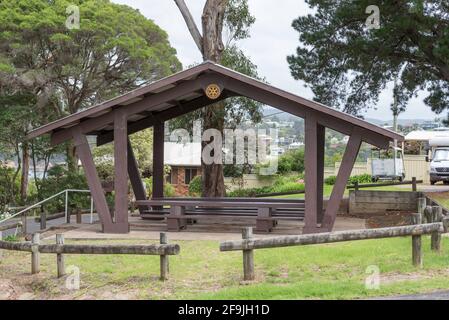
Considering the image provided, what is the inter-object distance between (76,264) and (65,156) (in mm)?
22055

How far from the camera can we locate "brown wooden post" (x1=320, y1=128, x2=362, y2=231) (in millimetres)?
13234

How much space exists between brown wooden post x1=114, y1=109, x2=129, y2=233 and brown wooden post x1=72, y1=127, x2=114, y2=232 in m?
0.25

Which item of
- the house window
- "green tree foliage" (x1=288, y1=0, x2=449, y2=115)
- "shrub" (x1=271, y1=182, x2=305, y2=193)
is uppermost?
"green tree foliage" (x1=288, y1=0, x2=449, y2=115)

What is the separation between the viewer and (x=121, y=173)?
1413 cm

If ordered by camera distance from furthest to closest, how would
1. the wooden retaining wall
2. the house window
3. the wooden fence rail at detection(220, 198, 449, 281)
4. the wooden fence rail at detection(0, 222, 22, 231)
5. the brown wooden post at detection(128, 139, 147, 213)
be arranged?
the house window < the wooden retaining wall < the brown wooden post at detection(128, 139, 147, 213) < the wooden fence rail at detection(0, 222, 22, 231) < the wooden fence rail at detection(220, 198, 449, 281)

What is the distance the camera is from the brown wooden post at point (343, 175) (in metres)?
13.2

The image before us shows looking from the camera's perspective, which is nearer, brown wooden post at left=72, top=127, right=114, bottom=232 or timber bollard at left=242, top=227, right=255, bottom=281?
timber bollard at left=242, top=227, right=255, bottom=281

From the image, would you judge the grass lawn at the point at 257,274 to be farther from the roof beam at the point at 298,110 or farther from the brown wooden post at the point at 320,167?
the brown wooden post at the point at 320,167

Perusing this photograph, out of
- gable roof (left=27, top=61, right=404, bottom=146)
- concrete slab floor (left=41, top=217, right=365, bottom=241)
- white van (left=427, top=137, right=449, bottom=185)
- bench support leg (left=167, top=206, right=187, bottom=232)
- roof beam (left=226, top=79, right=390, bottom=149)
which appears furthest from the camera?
white van (left=427, top=137, right=449, bottom=185)

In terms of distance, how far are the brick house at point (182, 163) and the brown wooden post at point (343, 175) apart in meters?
33.1

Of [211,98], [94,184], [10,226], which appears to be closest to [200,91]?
[211,98]

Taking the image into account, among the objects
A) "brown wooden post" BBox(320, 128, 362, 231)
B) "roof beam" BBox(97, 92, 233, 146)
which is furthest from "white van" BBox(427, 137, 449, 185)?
"brown wooden post" BBox(320, 128, 362, 231)

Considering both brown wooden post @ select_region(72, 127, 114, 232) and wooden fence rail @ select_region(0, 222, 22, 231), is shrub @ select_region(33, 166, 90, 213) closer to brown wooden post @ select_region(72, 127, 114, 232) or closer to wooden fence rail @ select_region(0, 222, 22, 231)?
wooden fence rail @ select_region(0, 222, 22, 231)

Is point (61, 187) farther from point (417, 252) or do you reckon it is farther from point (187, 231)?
point (417, 252)
